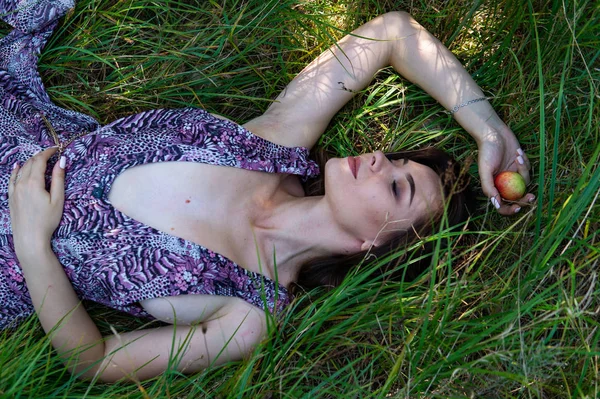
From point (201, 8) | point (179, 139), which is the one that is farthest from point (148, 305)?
point (201, 8)

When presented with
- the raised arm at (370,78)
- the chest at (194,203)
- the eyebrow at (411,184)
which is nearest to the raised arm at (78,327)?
the chest at (194,203)

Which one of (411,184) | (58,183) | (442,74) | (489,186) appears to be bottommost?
(489,186)

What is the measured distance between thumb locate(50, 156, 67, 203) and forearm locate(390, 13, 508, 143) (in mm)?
2106

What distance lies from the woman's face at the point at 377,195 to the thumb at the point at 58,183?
1.44 meters

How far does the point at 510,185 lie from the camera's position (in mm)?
3119

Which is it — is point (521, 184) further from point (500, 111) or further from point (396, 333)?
point (396, 333)

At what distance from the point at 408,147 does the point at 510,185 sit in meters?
0.81

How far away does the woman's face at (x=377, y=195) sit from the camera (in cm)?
291

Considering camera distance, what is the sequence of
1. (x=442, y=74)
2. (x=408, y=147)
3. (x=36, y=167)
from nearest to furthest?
(x=36, y=167), (x=442, y=74), (x=408, y=147)

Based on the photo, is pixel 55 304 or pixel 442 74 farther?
pixel 442 74

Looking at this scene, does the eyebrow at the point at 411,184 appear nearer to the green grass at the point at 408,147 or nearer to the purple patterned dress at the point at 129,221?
the green grass at the point at 408,147

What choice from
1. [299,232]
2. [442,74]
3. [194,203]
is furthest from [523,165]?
[194,203]

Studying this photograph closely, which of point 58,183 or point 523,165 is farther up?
point 58,183

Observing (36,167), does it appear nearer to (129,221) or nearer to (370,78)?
(129,221)
